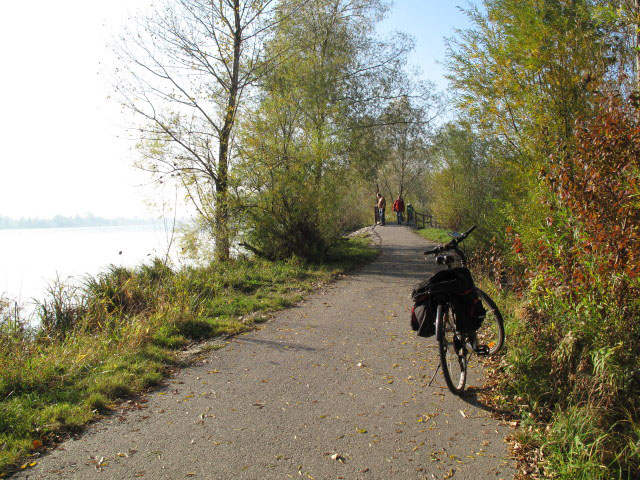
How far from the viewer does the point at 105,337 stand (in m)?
6.12

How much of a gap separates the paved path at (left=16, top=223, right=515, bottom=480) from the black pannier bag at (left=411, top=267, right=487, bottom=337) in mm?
695

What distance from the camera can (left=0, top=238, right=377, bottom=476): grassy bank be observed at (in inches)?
156

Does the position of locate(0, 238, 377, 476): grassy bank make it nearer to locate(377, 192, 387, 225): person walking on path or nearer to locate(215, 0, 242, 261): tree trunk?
locate(215, 0, 242, 261): tree trunk

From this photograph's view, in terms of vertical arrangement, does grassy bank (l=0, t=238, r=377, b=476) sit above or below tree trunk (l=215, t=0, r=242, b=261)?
below

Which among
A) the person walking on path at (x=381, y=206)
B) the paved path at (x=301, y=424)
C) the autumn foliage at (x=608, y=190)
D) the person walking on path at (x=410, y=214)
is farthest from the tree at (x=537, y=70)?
the person walking on path at (x=410, y=214)

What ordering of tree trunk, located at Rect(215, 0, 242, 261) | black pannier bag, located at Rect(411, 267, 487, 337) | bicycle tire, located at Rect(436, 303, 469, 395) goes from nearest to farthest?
bicycle tire, located at Rect(436, 303, 469, 395) < black pannier bag, located at Rect(411, 267, 487, 337) < tree trunk, located at Rect(215, 0, 242, 261)

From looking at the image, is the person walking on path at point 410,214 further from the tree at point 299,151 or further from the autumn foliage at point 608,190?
the autumn foliage at point 608,190

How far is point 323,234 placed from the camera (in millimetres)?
14016

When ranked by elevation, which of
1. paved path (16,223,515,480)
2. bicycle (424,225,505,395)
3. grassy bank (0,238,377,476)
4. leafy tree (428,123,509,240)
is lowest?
paved path (16,223,515,480)

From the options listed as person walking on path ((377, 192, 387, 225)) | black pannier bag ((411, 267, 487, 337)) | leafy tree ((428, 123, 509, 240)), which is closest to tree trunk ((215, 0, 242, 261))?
leafy tree ((428, 123, 509, 240))

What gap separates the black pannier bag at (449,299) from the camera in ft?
14.8

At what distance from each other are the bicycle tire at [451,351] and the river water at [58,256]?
6.13m

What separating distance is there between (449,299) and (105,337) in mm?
4432

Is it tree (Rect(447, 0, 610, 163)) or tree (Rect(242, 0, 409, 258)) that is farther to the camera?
tree (Rect(242, 0, 409, 258))
